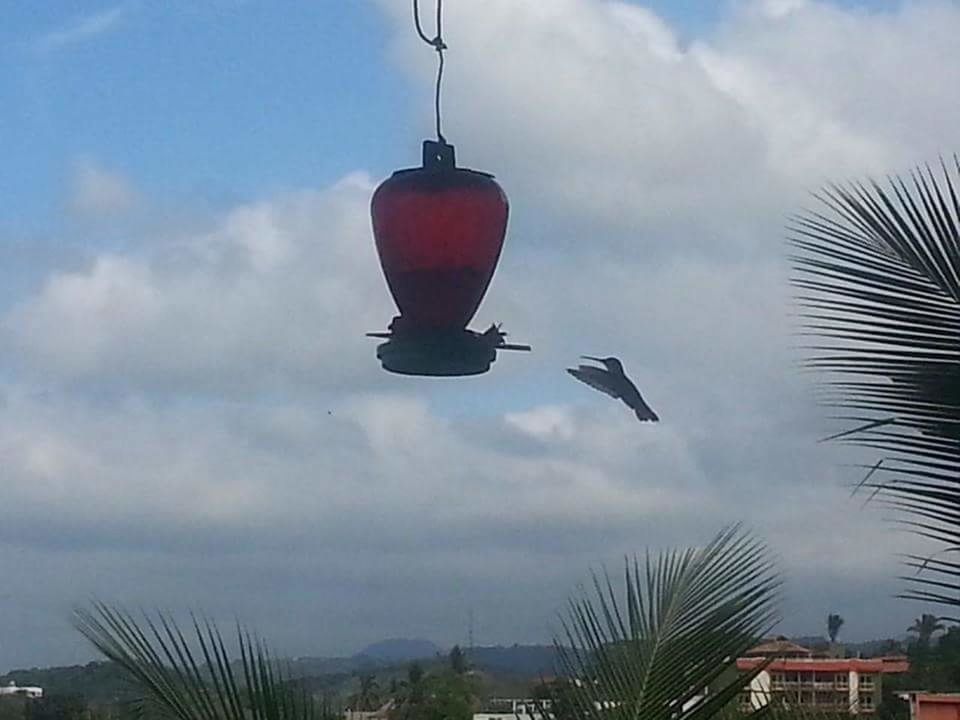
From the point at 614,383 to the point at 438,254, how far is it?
0.60m

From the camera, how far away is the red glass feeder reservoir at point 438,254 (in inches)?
115

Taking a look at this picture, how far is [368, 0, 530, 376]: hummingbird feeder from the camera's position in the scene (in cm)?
293

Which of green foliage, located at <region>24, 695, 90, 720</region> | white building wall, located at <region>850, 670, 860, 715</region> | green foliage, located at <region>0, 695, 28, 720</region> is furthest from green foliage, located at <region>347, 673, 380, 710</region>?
green foliage, located at <region>0, 695, 28, 720</region>

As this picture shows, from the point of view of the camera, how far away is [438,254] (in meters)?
2.93

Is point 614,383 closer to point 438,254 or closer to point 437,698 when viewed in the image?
point 438,254

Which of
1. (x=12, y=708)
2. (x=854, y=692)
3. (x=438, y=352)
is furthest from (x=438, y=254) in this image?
(x=12, y=708)

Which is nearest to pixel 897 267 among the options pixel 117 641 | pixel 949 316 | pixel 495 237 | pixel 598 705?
pixel 949 316

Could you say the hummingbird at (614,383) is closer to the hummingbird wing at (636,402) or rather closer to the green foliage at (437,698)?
the hummingbird wing at (636,402)

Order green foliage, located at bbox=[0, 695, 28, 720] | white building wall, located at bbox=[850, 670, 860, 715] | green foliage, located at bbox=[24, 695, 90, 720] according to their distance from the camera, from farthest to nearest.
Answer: green foliage, located at bbox=[0, 695, 28, 720], white building wall, located at bbox=[850, 670, 860, 715], green foliage, located at bbox=[24, 695, 90, 720]

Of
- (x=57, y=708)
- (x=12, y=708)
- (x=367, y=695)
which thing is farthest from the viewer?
(x=12, y=708)

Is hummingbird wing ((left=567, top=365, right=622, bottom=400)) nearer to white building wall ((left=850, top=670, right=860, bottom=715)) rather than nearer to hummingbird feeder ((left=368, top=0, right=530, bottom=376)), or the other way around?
hummingbird feeder ((left=368, top=0, right=530, bottom=376))

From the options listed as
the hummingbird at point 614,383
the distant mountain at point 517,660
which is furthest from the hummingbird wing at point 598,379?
the distant mountain at point 517,660

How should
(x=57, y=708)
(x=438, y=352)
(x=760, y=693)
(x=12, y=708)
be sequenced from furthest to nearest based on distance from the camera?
1. (x=12, y=708)
2. (x=57, y=708)
3. (x=760, y=693)
4. (x=438, y=352)

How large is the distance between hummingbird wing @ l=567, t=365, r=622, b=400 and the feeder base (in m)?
0.22
